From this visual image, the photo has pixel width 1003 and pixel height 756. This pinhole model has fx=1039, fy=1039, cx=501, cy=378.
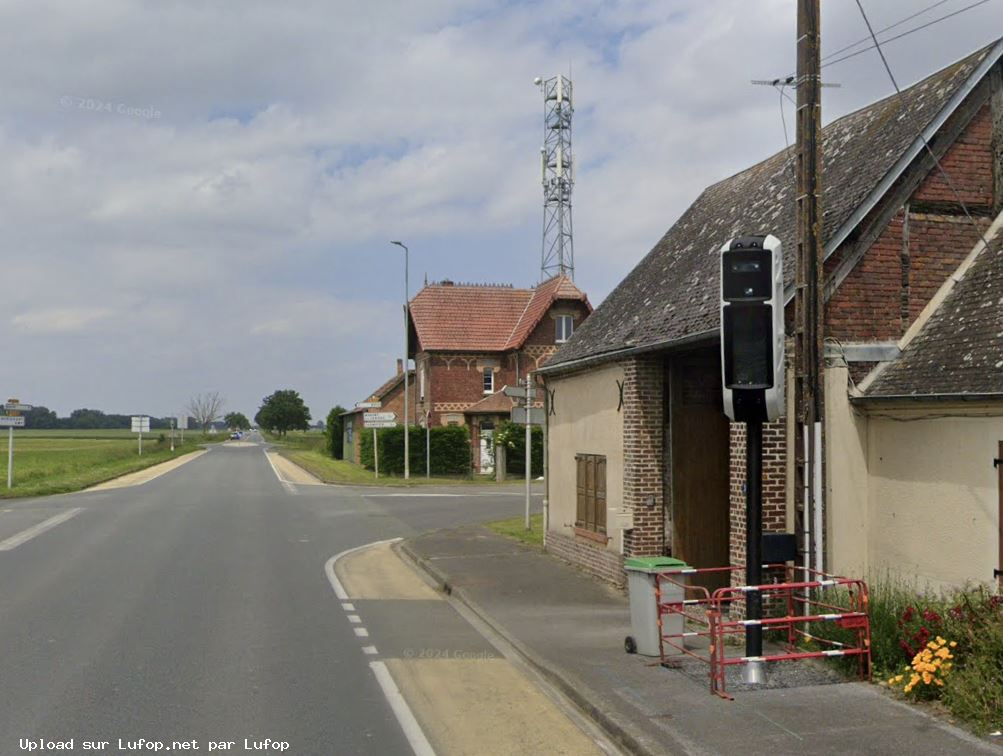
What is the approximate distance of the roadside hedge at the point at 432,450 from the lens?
4516 centimetres

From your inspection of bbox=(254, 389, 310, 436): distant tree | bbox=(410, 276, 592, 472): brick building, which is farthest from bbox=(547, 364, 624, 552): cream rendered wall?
bbox=(254, 389, 310, 436): distant tree

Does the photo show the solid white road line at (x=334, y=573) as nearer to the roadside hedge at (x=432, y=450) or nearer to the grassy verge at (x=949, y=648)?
the grassy verge at (x=949, y=648)

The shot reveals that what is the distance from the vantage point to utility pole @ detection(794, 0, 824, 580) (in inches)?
376

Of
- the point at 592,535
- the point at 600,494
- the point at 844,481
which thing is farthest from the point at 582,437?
the point at 844,481

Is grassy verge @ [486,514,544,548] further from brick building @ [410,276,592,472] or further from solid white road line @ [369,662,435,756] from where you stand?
brick building @ [410,276,592,472]

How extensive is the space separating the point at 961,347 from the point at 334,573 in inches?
387

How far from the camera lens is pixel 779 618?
28.9 ft

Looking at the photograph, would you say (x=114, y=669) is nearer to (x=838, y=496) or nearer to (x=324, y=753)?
(x=324, y=753)

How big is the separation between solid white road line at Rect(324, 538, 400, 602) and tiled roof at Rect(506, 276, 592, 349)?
2651cm

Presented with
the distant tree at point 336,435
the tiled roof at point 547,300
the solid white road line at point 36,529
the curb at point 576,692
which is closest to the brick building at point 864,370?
the curb at point 576,692

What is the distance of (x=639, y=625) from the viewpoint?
9.51m

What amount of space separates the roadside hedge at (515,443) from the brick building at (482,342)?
2.03 meters

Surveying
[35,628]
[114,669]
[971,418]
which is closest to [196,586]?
[35,628]

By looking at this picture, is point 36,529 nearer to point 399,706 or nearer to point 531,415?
point 531,415
